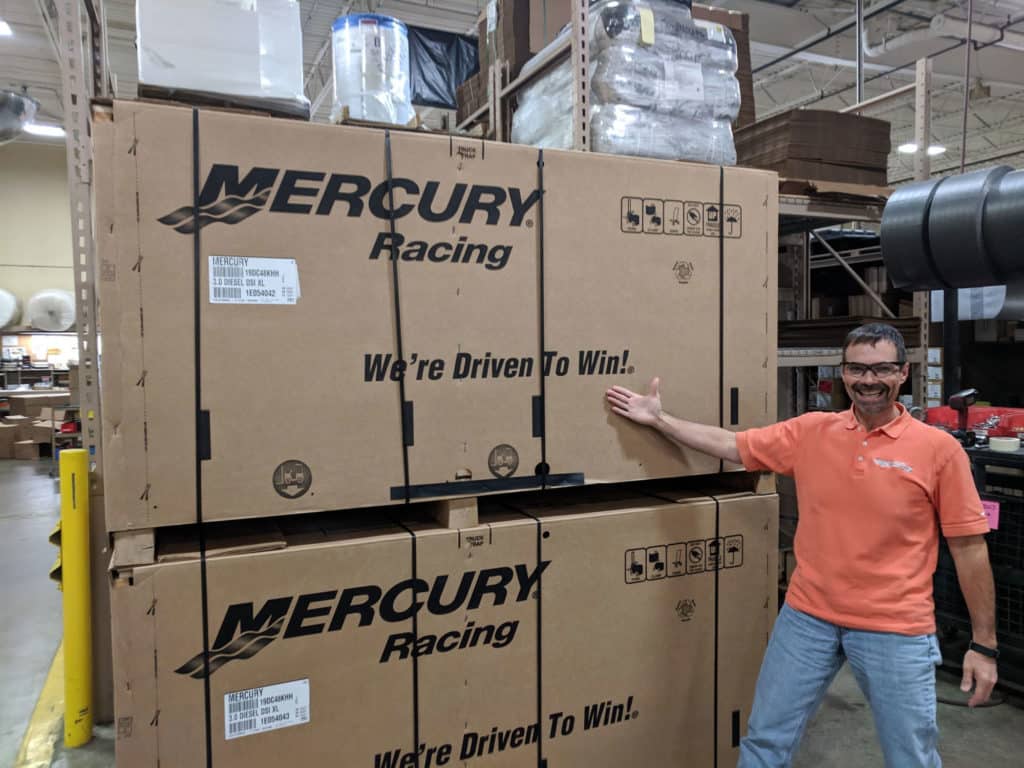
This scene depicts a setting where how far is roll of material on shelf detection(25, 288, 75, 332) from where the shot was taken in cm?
1441

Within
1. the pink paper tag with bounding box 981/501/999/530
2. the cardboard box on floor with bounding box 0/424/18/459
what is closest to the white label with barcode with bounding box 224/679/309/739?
the pink paper tag with bounding box 981/501/999/530

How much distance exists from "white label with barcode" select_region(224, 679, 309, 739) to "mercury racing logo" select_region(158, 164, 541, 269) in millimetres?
1156

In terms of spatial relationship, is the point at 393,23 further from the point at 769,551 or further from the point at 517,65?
the point at 769,551

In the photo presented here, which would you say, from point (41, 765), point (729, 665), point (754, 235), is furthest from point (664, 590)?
point (41, 765)

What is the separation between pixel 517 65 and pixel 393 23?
2.68 ft

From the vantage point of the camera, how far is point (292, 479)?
1837 mm

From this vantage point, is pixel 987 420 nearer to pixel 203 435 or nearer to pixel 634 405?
pixel 634 405

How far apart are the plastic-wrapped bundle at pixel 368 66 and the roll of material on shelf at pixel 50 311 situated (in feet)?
47.7

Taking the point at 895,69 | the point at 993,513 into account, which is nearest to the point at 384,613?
the point at 993,513

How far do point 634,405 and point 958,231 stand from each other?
1033 mm

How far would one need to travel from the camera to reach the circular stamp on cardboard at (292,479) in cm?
183

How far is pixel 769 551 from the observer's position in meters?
2.48

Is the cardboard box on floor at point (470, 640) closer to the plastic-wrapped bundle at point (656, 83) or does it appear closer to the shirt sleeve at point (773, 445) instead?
the shirt sleeve at point (773, 445)

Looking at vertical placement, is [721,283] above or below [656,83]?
below
